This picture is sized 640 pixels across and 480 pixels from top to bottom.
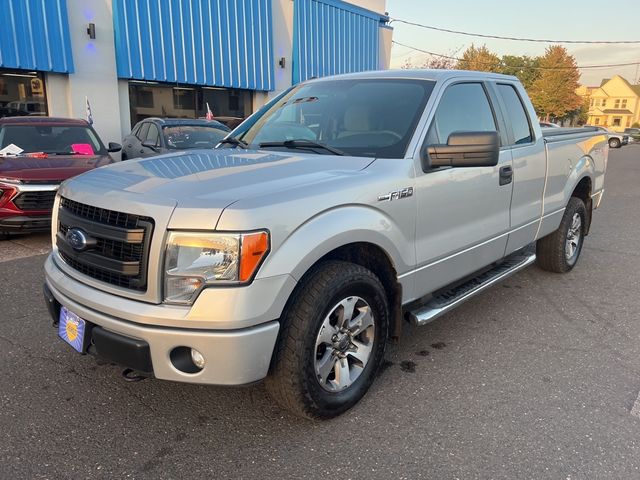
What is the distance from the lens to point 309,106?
12.2 ft

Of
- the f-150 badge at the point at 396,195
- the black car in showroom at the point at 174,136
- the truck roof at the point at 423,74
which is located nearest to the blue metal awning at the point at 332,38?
the black car in showroom at the point at 174,136

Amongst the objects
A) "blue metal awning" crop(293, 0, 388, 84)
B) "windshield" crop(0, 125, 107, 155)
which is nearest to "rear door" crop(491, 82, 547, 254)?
"windshield" crop(0, 125, 107, 155)

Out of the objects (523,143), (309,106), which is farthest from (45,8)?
(523,143)

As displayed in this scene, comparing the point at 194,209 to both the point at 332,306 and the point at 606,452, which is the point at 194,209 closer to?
the point at 332,306

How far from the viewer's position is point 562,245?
517 centimetres

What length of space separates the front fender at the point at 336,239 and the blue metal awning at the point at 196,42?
12.4 metres

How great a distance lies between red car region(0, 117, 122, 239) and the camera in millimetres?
6070

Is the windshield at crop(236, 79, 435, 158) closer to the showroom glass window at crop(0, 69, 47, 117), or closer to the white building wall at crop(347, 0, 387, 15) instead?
the showroom glass window at crop(0, 69, 47, 117)

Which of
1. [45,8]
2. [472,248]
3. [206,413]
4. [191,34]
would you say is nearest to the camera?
[206,413]

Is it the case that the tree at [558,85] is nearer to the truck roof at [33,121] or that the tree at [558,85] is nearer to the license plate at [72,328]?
the truck roof at [33,121]

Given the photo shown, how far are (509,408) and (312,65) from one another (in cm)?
1766

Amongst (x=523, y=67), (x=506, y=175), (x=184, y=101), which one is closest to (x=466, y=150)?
(x=506, y=175)

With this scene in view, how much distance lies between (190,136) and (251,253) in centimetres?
733

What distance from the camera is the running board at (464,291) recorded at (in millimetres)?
3160
